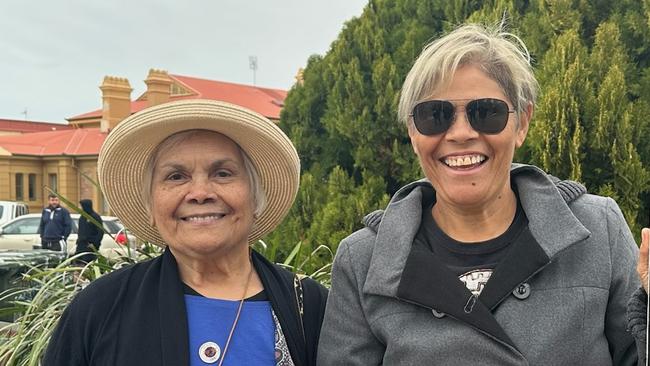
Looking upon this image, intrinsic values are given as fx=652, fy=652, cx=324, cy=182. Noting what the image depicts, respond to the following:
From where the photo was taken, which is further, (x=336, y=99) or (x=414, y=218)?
(x=336, y=99)

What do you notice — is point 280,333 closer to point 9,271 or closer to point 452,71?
point 452,71

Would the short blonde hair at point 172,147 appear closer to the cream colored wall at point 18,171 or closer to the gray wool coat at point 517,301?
the gray wool coat at point 517,301

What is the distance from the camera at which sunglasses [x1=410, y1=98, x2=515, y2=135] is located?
1882mm

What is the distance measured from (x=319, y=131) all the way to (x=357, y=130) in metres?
0.80

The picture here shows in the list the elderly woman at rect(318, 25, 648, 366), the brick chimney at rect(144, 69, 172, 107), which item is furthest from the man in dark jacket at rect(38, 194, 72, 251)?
the brick chimney at rect(144, 69, 172, 107)

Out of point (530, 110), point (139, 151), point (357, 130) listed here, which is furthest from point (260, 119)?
point (357, 130)

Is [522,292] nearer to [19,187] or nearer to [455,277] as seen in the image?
[455,277]

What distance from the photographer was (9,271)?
5145mm

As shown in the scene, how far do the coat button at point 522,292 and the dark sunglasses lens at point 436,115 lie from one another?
49 cm

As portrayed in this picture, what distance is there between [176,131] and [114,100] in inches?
1291

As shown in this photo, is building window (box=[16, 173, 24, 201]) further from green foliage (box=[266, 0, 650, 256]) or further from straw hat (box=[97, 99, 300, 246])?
straw hat (box=[97, 99, 300, 246])

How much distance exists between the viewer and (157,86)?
92.9ft

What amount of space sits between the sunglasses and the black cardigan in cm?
76

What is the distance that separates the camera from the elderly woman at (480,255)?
1779mm
